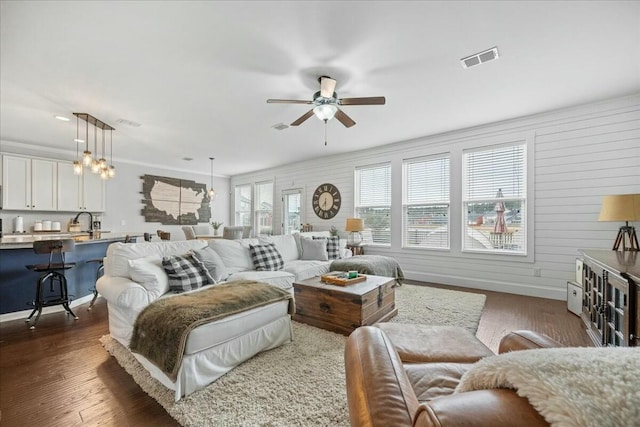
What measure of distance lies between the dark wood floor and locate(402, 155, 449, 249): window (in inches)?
69.5

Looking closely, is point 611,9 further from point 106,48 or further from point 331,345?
point 106,48

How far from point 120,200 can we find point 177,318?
6595mm

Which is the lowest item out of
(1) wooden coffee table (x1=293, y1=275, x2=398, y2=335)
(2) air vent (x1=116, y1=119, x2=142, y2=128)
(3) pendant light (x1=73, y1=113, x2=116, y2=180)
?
(1) wooden coffee table (x1=293, y1=275, x2=398, y2=335)

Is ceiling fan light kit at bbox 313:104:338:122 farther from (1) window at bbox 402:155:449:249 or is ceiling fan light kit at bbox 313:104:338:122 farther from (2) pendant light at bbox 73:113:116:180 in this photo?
(2) pendant light at bbox 73:113:116:180

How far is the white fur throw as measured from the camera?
0.37m

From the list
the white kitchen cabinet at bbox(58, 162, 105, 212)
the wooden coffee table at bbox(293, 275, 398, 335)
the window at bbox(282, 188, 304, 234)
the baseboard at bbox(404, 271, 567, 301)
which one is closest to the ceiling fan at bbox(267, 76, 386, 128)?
the wooden coffee table at bbox(293, 275, 398, 335)

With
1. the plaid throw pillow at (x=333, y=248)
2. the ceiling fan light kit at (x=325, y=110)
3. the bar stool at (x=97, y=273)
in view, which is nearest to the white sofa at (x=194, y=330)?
the plaid throw pillow at (x=333, y=248)

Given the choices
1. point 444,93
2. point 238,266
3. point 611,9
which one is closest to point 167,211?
point 238,266

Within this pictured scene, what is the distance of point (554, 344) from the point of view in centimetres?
126

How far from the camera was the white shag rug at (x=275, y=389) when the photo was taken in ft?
5.30

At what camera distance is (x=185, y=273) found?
9.02 feet

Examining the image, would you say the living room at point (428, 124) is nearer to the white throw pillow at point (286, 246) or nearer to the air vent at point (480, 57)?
the air vent at point (480, 57)

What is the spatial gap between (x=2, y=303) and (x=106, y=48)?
3.24 meters

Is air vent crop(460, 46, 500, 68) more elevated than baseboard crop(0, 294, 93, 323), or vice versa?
air vent crop(460, 46, 500, 68)
